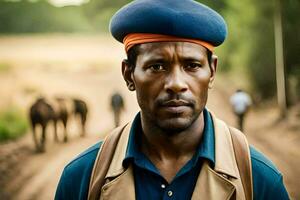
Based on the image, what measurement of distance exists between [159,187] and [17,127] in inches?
104

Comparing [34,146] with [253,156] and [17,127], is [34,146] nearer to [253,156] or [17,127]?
[17,127]

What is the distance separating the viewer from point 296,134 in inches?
144

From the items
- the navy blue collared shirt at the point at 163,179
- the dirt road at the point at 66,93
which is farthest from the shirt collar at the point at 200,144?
the dirt road at the point at 66,93

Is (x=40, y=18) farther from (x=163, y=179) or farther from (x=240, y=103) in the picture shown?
(x=163, y=179)

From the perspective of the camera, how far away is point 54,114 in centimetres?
381

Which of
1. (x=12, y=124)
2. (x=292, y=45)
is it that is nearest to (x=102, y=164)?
(x=12, y=124)

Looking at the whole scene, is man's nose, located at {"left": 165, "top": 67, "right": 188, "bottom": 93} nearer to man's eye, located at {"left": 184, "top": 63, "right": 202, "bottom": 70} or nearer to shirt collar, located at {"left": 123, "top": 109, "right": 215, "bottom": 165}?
man's eye, located at {"left": 184, "top": 63, "right": 202, "bottom": 70}

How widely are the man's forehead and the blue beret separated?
0.02 metres

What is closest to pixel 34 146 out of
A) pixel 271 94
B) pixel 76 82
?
pixel 76 82

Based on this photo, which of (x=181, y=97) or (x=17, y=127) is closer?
(x=181, y=97)

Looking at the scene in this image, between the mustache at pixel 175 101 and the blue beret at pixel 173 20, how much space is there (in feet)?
0.43

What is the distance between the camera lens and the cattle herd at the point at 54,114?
3703 millimetres

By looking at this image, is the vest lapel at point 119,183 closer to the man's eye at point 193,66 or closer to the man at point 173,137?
the man at point 173,137

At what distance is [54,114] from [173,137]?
263 centimetres
